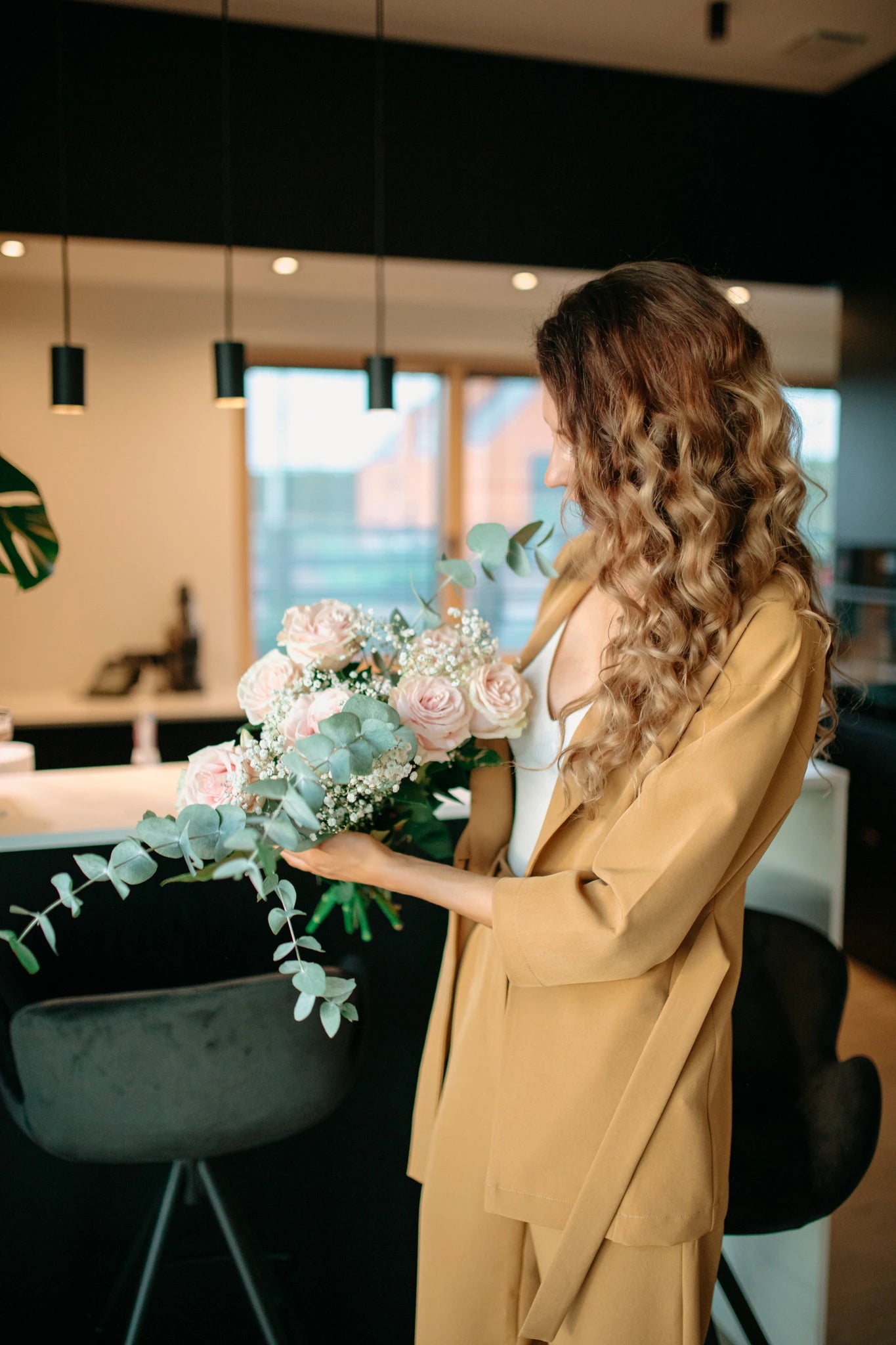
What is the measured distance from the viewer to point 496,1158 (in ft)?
4.32

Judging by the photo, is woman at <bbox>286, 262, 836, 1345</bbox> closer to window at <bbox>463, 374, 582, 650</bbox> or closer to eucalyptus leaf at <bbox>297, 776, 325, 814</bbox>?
eucalyptus leaf at <bbox>297, 776, 325, 814</bbox>

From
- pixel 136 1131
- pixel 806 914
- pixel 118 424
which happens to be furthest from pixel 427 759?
pixel 118 424

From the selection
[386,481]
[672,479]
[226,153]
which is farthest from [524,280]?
[672,479]

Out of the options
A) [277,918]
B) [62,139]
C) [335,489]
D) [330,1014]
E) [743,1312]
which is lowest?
[743,1312]

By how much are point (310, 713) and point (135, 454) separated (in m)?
3.95

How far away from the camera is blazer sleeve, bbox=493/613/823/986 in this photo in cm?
113

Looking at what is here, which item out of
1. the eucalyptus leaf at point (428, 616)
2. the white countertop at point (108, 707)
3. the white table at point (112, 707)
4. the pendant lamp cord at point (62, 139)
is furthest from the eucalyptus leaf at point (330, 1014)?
the white table at point (112, 707)

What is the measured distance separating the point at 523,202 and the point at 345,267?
653mm

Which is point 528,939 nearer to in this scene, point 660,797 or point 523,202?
point 660,797

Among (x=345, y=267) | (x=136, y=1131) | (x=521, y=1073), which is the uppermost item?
(x=345, y=267)

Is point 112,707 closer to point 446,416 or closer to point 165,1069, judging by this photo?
point 446,416

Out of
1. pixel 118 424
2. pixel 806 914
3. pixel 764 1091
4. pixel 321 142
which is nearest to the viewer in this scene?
pixel 764 1091

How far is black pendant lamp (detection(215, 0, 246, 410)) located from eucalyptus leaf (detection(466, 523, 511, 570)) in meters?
1.44

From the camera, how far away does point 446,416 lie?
18.0 feet
